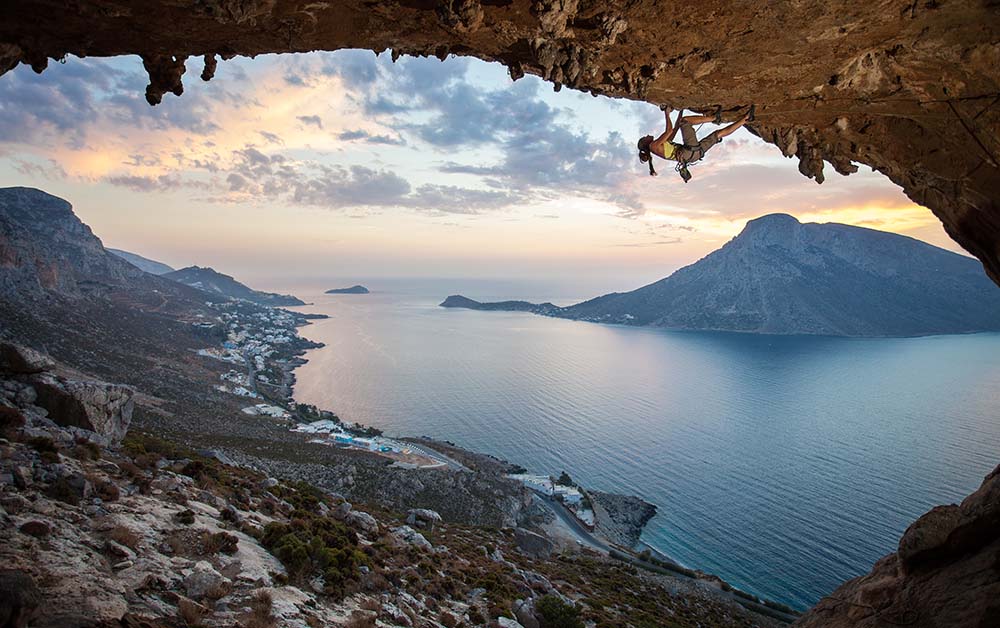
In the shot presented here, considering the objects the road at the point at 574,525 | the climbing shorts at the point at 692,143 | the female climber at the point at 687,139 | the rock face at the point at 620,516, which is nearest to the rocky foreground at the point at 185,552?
the female climber at the point at 687,139

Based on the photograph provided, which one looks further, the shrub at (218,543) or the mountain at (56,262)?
the mountain at (56,262)

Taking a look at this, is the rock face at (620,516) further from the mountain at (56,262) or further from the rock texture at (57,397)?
the mountain at (56,262)

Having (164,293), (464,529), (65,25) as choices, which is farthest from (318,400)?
(164,293)

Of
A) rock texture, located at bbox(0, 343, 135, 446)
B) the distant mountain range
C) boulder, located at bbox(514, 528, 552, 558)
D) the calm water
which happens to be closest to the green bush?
rock texture, located at bbox(0, 343, 135, 446)

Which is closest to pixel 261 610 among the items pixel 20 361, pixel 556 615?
pixel 556 615

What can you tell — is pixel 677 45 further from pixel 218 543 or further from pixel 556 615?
pixel 556 615

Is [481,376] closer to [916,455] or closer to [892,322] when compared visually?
[916,455]
